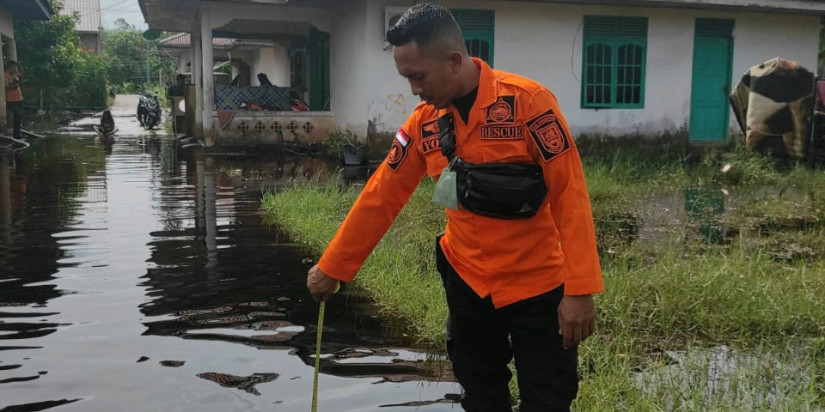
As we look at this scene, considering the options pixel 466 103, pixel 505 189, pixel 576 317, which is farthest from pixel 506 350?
pixel 466 103

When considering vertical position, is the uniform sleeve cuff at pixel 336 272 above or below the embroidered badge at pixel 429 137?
below

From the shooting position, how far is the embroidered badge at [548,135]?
92.2 inches

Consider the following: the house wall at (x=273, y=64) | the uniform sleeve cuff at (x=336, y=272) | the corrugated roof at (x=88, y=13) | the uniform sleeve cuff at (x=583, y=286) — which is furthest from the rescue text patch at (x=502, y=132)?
the corrugated roof at (x=88, y=13)

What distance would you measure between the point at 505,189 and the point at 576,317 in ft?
1.45

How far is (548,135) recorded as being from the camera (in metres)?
2.36

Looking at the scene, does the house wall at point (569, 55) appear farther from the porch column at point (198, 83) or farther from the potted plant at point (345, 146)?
the porch column at point (198, 83)

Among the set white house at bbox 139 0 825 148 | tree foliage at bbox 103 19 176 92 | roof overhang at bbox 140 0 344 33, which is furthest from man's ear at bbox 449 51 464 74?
tree foliage at bbox 103 19 176 92

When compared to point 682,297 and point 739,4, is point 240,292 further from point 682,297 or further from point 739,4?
point 739,4

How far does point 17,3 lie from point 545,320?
1977 centimetres

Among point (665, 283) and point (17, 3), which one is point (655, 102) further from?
point (17, 3)

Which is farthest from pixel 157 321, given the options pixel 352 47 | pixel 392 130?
pixel 352 47

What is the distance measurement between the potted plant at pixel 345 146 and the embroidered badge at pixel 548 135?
11179 millimetres

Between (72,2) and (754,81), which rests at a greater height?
(72,2)

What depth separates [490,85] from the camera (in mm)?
2502
